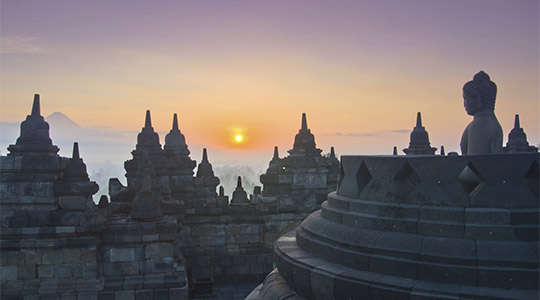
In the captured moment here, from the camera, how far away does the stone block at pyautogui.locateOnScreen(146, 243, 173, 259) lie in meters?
9.45

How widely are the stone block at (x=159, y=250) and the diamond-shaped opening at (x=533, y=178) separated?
7.56m

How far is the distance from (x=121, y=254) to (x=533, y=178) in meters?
8.27

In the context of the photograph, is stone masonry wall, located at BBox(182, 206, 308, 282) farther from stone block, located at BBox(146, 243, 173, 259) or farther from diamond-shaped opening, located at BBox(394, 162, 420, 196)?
diamond-shaped opening, located at BBox(394, 162, 420, 196)

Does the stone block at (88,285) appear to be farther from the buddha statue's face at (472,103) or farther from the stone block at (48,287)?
the buddha statue's face at (472,103)

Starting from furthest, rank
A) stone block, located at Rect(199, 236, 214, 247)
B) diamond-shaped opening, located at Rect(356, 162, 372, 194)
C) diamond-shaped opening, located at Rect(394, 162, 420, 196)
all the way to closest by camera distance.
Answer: stone block, located at Rect(199, 236, 214, 247)
diamond-shaped opening, located at Rect(356, 162, 372, 194)
diamond-shaped opening, located at Rect(394, 162, 420, 196)

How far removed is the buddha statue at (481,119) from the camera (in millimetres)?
5711

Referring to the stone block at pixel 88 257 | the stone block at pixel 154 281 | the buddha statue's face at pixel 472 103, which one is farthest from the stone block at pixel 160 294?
the buddha statue's face at pixel 472 103

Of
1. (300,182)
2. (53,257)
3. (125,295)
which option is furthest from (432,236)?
(300,182)

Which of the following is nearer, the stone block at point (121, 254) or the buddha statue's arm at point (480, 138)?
the buddha statue's arm at point (480, 138)

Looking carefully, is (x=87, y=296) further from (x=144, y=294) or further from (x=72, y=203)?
(x=72, y=203)

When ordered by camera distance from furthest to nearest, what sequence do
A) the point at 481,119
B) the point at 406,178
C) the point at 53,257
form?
the point at 53,257 < the point at 481,119 < the point at 406,178

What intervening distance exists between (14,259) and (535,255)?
9.74 metres

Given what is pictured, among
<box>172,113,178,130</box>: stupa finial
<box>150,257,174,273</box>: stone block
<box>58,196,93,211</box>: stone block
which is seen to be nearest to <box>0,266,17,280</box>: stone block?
<box>58,196,93,211</box>: stone block

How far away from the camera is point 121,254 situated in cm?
932
